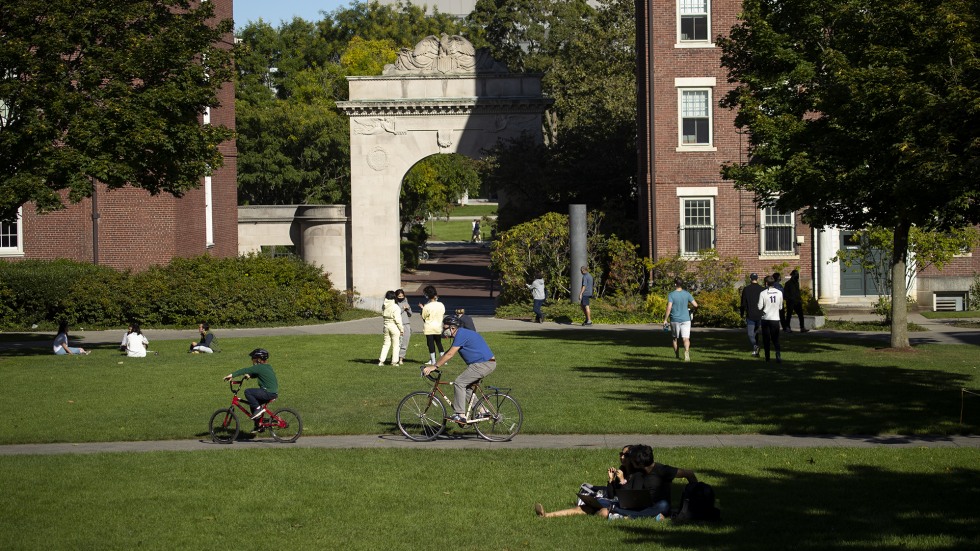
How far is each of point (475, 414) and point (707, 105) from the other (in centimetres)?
2514

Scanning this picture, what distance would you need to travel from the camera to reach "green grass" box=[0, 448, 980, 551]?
10.5 m

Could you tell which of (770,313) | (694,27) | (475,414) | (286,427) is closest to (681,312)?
(770,313)

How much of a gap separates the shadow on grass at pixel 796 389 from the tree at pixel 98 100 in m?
10.8

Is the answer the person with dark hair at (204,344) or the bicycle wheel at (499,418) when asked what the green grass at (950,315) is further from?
the bicycle wheel at (499,418)

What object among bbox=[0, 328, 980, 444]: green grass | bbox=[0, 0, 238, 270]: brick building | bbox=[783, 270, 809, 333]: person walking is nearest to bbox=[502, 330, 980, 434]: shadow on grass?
bbox=[0, 328, 980, 444]: green grass

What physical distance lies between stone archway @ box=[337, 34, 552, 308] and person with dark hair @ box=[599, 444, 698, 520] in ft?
109

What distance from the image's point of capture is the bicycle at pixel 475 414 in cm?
1571

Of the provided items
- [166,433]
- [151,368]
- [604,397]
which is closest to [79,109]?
[151,368]

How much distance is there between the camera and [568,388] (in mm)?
20344

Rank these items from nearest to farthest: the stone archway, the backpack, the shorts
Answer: the backpack, the shorts, the stone archway

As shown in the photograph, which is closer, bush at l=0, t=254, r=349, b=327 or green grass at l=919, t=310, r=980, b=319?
bush at l=0, t=254, r=349, b=327

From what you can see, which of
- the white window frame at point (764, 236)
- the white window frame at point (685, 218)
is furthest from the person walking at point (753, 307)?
the white window frame at point (764, 236)

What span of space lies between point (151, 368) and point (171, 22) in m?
8.43

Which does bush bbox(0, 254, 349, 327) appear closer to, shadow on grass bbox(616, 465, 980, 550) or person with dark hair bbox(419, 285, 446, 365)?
person with dark hair bbox(419, 285, 446, 365)
